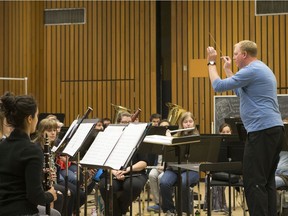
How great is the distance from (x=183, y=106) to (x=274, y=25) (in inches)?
101

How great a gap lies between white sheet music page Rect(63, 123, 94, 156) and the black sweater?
171cm

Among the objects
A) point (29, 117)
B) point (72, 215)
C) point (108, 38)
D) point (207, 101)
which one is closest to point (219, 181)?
point (72, 215)

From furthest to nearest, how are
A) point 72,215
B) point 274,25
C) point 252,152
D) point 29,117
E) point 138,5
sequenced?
point 138,5 < point 274,25 < point 72,215 < point 252,152 < point 29,117

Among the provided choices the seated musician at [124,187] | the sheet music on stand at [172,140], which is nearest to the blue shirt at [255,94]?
the sheet music on stand at [172,140]

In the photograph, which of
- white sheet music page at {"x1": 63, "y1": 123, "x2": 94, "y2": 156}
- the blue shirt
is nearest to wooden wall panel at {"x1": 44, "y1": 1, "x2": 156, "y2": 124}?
white sheet music page at {"x1": 63, "y1": 123, "x2": 94, "y2": 156}

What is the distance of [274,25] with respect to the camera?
39.3 ft

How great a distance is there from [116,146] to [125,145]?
0.12 meters

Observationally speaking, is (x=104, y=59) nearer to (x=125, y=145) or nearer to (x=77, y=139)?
(x=77, y=139)

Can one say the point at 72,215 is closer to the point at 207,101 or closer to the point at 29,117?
the point at 29,117

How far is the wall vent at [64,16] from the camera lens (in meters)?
13.1

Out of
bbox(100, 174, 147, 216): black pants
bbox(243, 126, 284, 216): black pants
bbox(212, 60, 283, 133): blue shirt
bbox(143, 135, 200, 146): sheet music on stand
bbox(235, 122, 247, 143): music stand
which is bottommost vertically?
bbox(100, 174, 147, 216): black pants

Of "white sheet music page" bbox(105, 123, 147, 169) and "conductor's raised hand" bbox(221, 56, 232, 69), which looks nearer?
"white sheet music page" bbox(105, 123, 147, 169)

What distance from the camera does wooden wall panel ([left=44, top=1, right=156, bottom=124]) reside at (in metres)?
12.8

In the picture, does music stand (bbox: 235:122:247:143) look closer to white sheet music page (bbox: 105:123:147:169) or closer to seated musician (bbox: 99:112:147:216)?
white sheet music page (bbox: 105:123:147:169)
